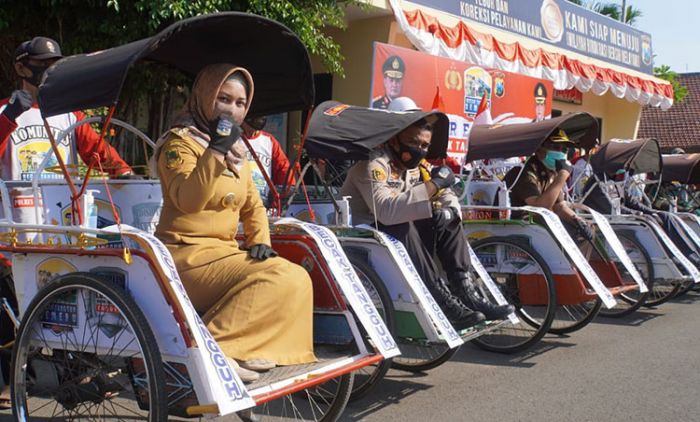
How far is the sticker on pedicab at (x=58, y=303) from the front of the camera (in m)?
3.36

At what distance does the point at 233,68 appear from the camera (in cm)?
379

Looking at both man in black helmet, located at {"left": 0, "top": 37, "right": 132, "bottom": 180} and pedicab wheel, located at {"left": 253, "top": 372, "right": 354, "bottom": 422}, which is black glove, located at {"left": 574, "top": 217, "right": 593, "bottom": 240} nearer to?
pedicab wheel, located at {"left": 253, "top": 372, "right": 354, "bottom": 422}

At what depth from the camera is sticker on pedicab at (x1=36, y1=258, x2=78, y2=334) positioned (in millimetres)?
3363

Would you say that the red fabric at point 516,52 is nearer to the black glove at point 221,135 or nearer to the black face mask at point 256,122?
the black face mask at point 256,122

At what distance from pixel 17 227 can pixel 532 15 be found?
15.0m

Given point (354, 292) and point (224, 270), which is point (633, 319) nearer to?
point (354, 292)

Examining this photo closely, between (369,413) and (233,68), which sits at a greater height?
(233,68)

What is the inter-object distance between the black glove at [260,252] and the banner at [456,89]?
4.15 m

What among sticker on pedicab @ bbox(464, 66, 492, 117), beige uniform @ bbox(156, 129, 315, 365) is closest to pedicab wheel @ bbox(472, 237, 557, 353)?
beige uniform @ bbox(156, 129, 315, 365)

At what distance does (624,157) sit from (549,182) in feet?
6.25

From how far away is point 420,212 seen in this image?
4.89m

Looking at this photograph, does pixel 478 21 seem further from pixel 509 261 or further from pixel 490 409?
pixel 490 409

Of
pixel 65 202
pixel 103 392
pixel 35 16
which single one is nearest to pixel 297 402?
pixel 103 392

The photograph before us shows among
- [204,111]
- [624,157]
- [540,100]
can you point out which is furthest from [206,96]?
[540,100]
